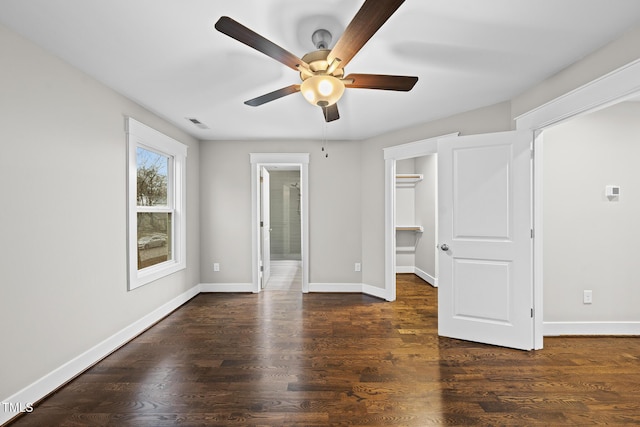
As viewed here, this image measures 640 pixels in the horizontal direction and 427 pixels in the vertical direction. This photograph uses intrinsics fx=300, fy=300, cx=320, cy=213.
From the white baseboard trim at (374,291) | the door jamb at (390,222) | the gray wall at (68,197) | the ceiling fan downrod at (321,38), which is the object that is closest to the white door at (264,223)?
the gray wall at (68,197)

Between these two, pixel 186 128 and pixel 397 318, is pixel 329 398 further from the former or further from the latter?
pixel 186 128

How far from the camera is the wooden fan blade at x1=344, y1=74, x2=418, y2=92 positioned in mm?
1833

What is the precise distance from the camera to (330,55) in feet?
5.38

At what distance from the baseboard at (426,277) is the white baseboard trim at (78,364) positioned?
156 inches

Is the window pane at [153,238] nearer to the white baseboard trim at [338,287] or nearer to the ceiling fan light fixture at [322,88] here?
the white baseboard trim at [338,287]

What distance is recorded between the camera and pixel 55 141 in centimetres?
212

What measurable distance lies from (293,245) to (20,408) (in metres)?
5.87

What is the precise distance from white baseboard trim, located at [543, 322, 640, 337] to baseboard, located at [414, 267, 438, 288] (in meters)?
1.96

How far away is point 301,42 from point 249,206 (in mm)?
2931

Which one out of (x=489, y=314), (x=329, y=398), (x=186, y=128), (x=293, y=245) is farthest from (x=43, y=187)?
(x=293, y=245)

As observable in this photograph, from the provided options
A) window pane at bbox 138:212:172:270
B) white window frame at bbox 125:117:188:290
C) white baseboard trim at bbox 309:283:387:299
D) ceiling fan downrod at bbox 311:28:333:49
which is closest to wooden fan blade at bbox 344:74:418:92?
ceiling fan downrod at bbox 311:28:333:49

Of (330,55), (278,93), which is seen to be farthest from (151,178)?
(330,55)

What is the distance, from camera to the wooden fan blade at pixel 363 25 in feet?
4.07

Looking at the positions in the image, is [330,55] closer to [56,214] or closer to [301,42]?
[301,42]
